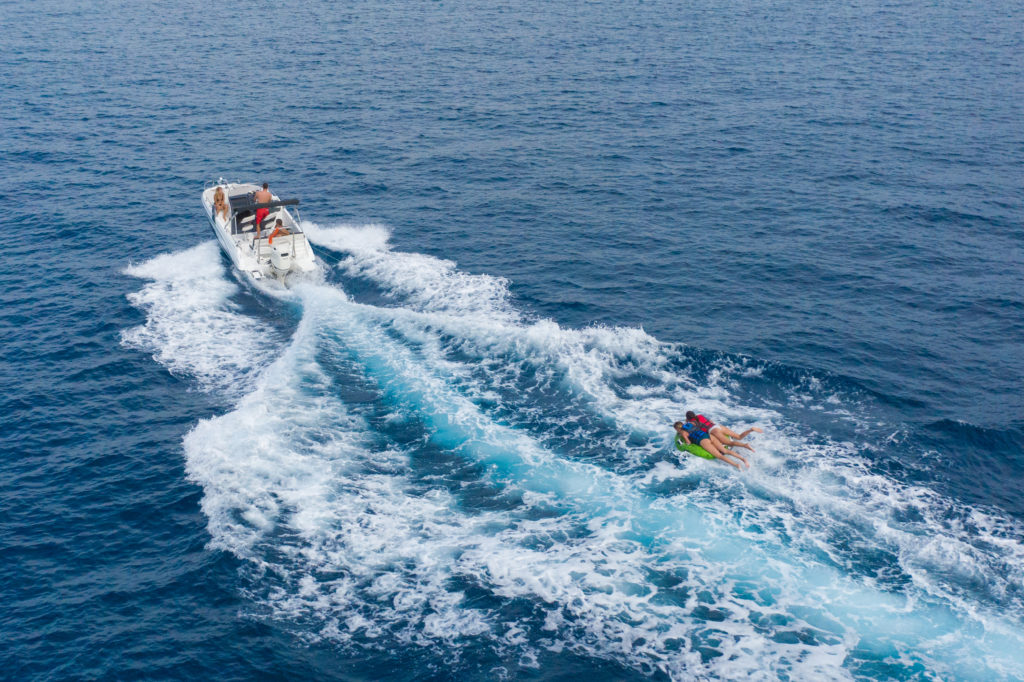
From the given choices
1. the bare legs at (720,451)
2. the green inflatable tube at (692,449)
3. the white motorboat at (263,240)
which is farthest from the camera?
the white motorboat at (263,240)

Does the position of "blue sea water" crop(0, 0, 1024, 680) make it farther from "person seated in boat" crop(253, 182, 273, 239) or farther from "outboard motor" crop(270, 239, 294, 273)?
"person seated in boat" crop(253, 182, 273, 239)

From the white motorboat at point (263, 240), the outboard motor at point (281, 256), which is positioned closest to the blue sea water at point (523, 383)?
the white motorboat at point (263, 240)

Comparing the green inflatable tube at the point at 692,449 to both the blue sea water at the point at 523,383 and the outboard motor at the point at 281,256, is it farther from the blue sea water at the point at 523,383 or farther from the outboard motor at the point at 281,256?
the outboard motor at the point at 281,256

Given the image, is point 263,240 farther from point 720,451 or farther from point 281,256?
point 720,451

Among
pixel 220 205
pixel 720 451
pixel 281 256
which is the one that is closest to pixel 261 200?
pixel 220 205

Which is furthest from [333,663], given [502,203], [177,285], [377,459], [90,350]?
[502,203]

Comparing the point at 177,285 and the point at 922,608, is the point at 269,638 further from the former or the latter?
the point at 177,285

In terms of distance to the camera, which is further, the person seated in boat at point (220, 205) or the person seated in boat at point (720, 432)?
the person seated in boat at point (220, 205)
